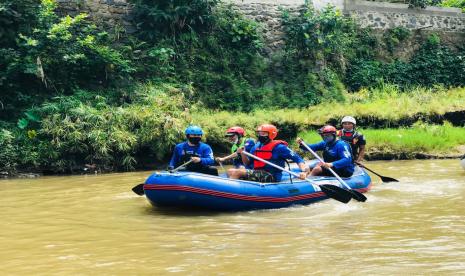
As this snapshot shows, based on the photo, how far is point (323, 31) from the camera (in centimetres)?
1775

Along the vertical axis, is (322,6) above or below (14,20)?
above

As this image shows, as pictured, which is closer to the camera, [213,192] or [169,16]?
[213,192]

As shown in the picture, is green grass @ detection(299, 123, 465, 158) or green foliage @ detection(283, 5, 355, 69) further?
green foliage @ detection(283, 5, 355, 69)

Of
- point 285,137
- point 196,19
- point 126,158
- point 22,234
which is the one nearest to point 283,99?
point 285,137

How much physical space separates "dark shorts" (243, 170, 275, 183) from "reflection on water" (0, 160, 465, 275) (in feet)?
1.88

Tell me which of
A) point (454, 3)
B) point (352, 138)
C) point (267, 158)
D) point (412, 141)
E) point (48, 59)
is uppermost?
point (454, 3)

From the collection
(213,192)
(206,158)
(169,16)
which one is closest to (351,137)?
(206,158)

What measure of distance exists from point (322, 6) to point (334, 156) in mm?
10531

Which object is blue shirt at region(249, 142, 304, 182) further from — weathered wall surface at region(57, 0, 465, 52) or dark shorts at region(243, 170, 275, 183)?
weathered wall surface at region(57, 0, 465, 52)

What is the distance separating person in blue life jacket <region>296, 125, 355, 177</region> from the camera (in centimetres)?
897

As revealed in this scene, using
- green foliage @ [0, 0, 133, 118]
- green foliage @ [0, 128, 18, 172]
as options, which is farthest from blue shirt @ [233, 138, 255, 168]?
green foliage @ [0, 0, 133, 118]

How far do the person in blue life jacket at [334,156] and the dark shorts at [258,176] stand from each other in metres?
1.04

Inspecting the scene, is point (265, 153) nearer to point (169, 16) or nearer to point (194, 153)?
point (194, 153)

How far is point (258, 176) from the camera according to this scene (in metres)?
8.34
